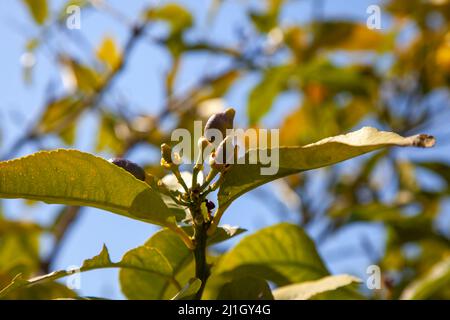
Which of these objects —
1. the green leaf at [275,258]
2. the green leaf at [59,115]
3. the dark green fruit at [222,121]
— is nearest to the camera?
the dark green fruit at [222,121]

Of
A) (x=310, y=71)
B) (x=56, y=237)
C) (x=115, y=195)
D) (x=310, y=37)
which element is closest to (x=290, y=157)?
(x=115, y=195)

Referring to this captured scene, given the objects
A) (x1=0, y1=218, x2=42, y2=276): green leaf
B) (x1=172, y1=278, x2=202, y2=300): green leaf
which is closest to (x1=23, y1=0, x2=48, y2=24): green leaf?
(x1=0, y1=218, x2=42, y2=276): green leaf

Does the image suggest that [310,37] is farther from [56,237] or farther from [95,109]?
[56,237]

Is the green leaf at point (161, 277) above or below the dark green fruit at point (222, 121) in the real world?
below

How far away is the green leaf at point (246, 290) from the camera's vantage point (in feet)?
2.81

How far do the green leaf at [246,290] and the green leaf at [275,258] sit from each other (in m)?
0.19

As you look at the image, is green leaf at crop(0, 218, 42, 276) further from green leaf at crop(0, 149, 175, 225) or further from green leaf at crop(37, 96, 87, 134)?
green leaf at crop(0, 149, 175, 225)

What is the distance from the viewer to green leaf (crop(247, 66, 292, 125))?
6.72ft

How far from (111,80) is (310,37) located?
79 cm

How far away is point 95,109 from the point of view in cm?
242

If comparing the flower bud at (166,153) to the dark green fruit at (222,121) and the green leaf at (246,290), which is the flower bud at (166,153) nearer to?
the dark green fruit at (222,121)

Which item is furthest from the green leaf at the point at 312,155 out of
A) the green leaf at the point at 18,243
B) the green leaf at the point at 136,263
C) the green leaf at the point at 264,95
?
the green leaf at the point at 264,95

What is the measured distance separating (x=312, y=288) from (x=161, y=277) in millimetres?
230

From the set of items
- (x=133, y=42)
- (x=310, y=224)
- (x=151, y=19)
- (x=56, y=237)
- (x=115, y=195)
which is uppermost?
(x=151, y=19)
